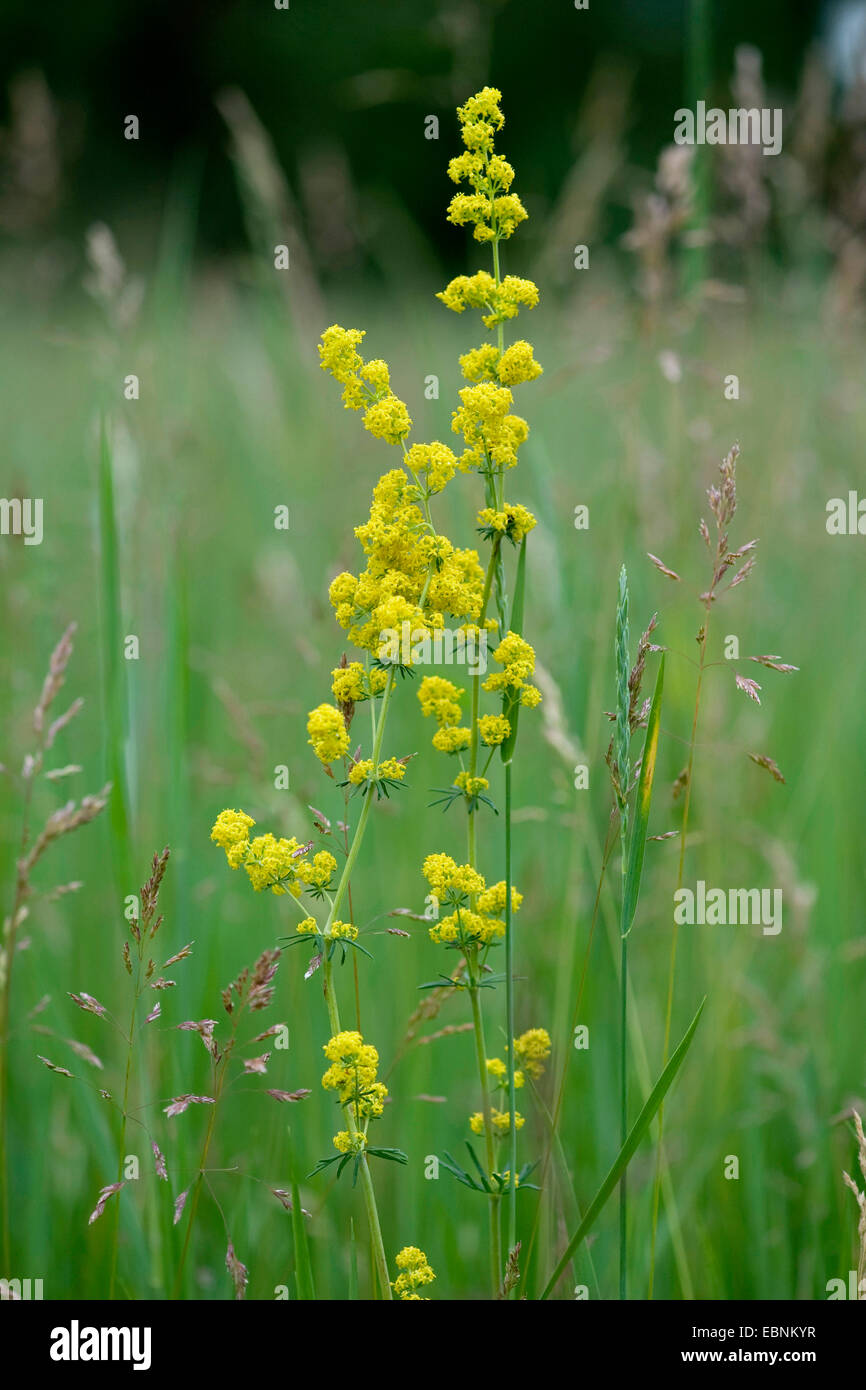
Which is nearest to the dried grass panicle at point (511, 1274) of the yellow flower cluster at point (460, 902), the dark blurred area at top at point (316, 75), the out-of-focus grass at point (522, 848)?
the out-of-focus grass at point (522, 848)

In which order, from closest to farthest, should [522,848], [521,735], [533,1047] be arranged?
[533,1047], [522,848], [521,735]

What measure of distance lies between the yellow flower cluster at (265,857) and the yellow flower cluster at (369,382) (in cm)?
31

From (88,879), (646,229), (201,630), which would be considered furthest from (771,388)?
(88,879)

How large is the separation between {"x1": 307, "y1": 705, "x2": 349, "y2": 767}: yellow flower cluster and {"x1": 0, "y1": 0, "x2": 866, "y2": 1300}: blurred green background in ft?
1.07

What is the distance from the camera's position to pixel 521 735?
6.64ft

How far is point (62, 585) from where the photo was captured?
8.13 feet

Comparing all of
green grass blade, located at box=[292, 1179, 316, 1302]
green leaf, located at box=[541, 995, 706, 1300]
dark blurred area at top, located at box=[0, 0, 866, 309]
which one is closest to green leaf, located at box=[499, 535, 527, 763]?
green leaf, located at box=[541, 995, 706, 1300]

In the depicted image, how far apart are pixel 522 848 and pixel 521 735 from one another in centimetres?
31

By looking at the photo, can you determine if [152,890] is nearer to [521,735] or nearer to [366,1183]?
[366,1183]

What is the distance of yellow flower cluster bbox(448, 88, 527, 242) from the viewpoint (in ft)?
2.55

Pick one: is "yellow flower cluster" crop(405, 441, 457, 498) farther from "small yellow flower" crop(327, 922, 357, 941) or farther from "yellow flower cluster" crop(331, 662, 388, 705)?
"small yellow flower" crop(327, 922, 357, 941)

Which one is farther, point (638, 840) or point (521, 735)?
point (521, 735)

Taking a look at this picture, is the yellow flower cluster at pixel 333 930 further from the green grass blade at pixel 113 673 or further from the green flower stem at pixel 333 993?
the green grass blade at pixel 113 673

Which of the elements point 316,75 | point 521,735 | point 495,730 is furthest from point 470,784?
point 316,75
